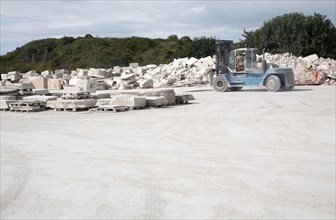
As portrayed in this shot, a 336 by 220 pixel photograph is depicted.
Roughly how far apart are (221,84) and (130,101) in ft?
28.1

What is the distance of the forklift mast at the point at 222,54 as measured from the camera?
21.9 meters

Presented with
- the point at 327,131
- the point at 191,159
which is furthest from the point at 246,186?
the point at 327,131

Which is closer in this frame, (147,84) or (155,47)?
(147,84)

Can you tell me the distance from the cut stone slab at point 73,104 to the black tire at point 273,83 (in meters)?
9.58

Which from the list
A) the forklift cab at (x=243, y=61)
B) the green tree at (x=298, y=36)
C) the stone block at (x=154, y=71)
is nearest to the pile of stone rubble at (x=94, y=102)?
the forklift cab at (x=243, y=61)

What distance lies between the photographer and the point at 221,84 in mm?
A: 22906

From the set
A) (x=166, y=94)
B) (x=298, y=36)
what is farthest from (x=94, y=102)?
(x=298, y=36)

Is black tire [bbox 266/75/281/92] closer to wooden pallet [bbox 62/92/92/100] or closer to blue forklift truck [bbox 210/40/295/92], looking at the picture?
blue forklift truck [bbox 210/40/295/92]

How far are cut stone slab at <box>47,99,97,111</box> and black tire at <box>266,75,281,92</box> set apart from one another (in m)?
9.58

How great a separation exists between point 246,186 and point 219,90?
17050mm

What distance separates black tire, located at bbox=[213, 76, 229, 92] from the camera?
22.6 metres

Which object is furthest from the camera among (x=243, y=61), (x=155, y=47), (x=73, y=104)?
(x=155, y=47)

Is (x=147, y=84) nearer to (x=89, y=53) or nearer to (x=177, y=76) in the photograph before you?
(x=177, y=76)

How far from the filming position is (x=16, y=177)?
671 centimetres
